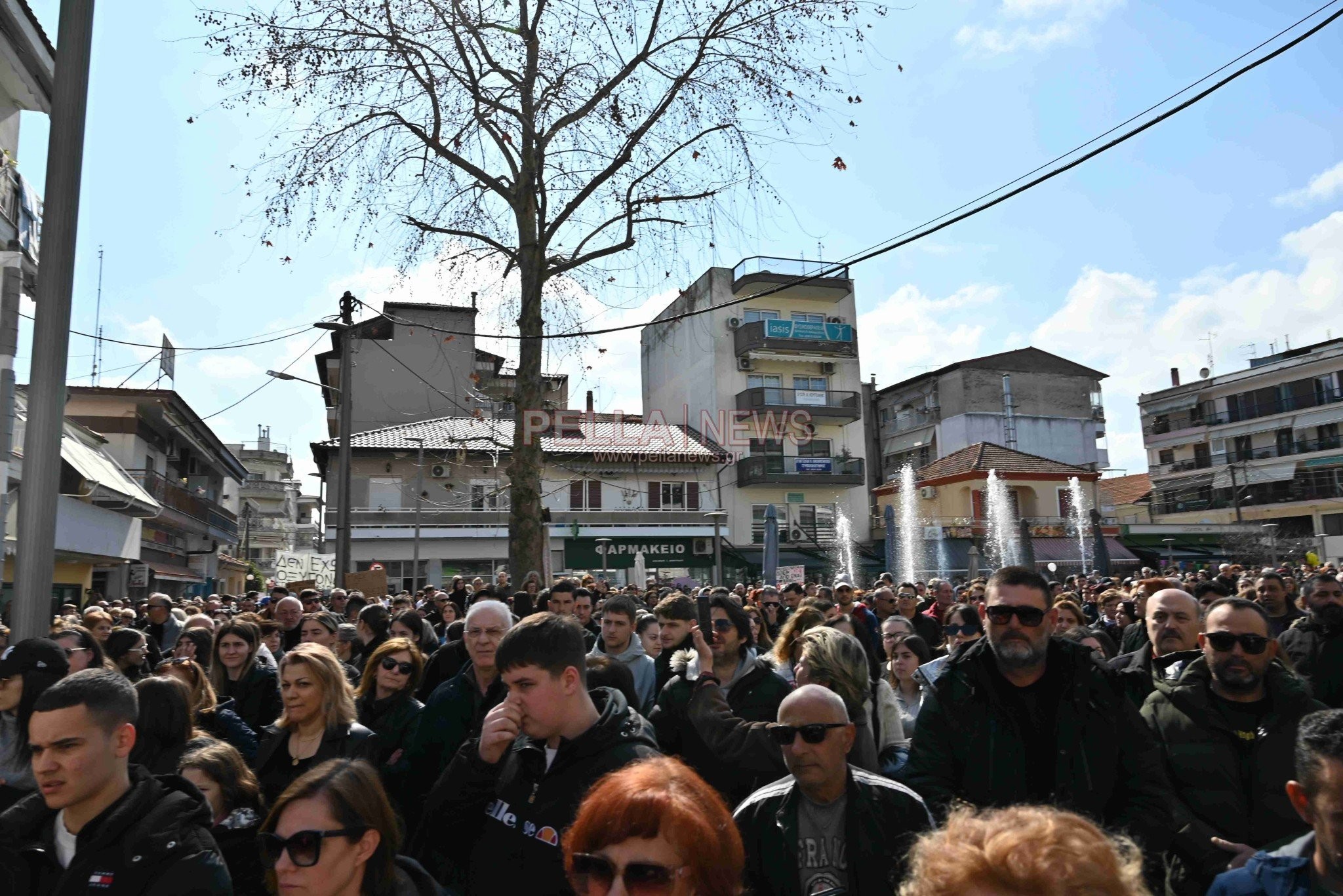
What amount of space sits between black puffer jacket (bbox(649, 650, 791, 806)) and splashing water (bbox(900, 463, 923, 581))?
26223 millimetres

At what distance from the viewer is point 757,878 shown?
2830 mm

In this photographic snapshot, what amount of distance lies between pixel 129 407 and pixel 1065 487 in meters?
40.4

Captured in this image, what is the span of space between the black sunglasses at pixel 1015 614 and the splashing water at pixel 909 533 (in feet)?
89.9

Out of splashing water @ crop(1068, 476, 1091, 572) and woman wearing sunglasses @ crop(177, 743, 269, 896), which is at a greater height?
splashing water @ crop(1068, 476, 1091, 572)

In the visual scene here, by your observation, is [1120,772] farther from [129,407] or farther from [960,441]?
[960,441]

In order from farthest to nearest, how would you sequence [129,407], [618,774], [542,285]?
[129,407], [542,285], [618,774]

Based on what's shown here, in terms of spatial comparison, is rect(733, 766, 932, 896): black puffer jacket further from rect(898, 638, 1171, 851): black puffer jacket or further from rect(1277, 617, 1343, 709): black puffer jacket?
rect(1277, 617, 1343, 709): black puffer jacket

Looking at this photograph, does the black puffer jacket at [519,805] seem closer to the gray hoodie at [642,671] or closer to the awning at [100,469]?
the gray hoodie at [642,671]

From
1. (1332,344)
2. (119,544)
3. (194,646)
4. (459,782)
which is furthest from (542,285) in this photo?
(1332,344)

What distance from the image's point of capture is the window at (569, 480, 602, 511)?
40875 mm

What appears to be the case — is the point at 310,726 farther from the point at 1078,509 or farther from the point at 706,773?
the point at 1078,509

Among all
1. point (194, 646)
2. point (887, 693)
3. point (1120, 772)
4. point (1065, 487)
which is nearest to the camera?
point (1120, 772)

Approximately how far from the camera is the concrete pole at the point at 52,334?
5234mm

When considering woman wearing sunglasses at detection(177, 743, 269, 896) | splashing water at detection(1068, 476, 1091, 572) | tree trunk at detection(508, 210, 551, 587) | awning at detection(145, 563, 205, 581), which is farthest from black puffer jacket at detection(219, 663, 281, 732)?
splashing water at detection(1068, 476, 1091, 572)
